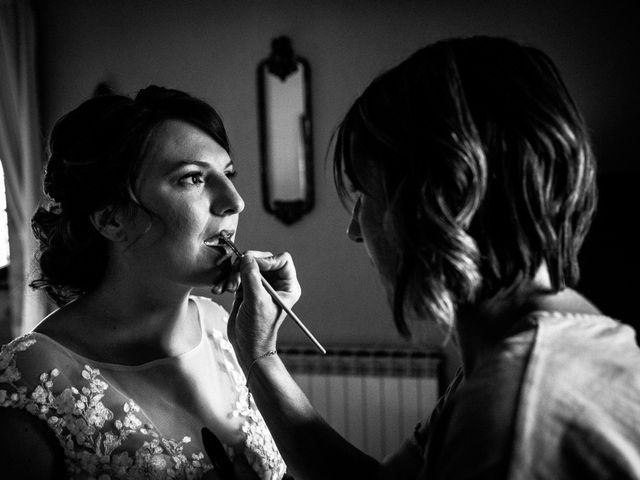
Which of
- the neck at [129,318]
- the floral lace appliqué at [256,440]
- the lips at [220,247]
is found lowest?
the floral lace appliqué at [256,440]

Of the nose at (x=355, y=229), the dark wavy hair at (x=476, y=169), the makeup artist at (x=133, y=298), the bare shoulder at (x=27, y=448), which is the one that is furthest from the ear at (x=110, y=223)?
the dark wavy hair at (x=476, y=169)

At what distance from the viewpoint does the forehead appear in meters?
1.33

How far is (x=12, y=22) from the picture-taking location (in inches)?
142

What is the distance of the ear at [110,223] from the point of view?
1353mm

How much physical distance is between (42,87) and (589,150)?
144 inches

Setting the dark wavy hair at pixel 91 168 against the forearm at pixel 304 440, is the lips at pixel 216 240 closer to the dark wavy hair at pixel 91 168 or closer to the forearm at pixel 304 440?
the dark wavy hair at pixel 91 168

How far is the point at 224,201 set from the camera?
4.39 feet

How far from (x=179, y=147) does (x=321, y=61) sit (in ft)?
7.22

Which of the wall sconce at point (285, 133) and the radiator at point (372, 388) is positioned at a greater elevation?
the wall sconce at point (285, 133)

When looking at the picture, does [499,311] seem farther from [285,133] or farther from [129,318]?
[285,133]

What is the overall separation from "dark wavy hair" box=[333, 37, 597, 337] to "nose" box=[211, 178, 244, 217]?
53 centimetres

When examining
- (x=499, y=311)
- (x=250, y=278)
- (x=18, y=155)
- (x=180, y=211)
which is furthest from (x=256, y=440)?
(x=18, y=155)

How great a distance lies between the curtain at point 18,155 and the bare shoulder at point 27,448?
2466 mm

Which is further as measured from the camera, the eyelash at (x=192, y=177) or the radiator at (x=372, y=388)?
the radiator at (x=372, y=388)
